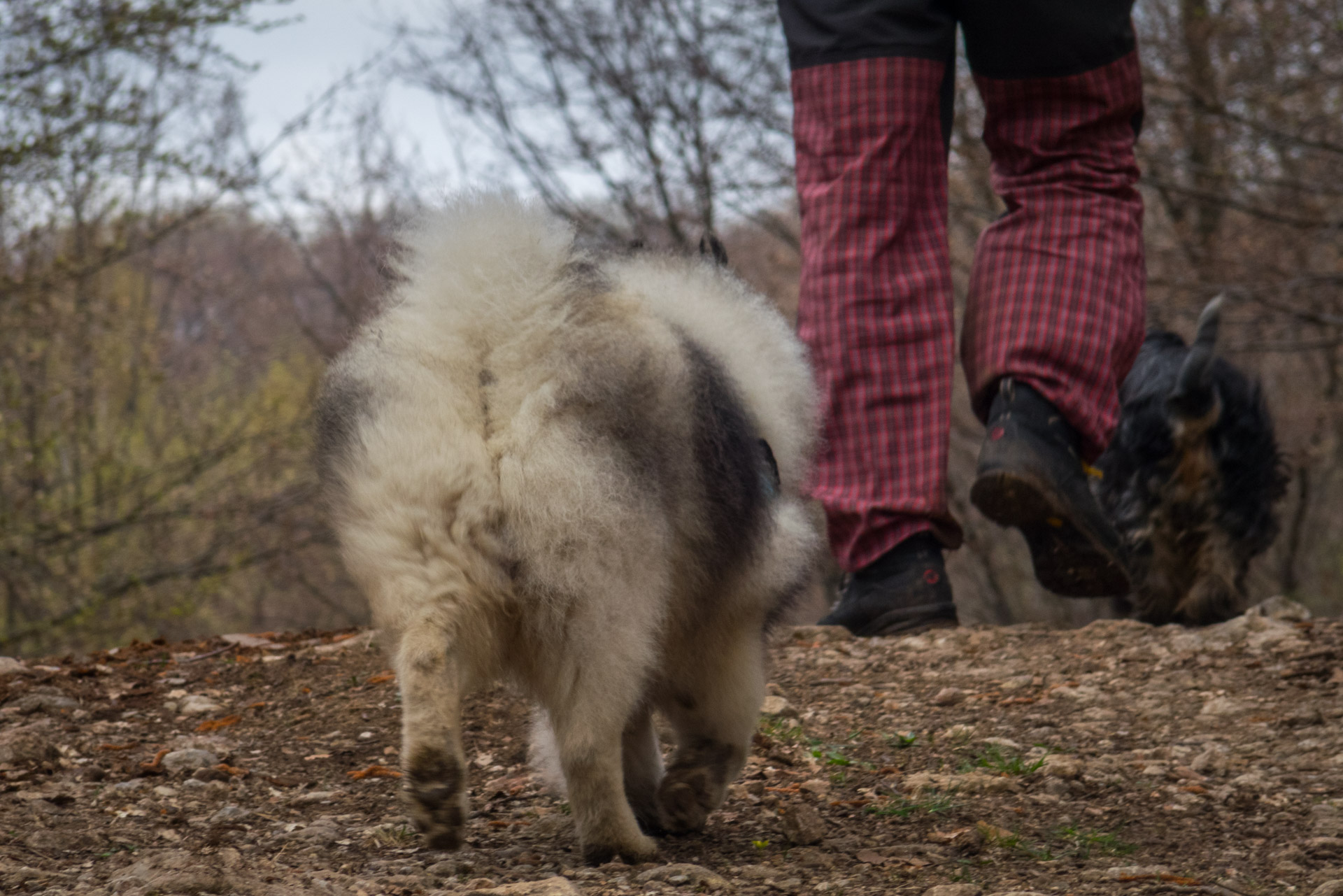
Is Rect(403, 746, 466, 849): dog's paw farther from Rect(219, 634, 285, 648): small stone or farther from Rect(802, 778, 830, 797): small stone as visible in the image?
Rect(219, 634, 285, 648): small stone

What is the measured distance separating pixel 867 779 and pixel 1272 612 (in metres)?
2.46

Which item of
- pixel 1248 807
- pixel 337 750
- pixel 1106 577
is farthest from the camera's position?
pixel 1106 577

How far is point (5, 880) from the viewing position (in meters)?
2.21

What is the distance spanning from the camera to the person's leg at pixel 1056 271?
3.82 metres

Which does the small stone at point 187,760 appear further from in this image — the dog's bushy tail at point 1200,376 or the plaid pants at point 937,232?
the dog's bushy tail at point 1200,376

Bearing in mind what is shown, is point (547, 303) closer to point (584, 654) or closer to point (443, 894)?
point (584, 654)

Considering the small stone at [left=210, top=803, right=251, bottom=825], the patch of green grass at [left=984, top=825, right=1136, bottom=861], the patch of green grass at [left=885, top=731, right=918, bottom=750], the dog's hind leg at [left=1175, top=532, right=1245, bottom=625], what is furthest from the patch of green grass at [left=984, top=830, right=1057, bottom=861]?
the dog's hind leg at [left=1175, top=532, right=1245, bottom=625]

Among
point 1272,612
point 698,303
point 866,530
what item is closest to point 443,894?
point 698,303

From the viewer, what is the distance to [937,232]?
4176 mm

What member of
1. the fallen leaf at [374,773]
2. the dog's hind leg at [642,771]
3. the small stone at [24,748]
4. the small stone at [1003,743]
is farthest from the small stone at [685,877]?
the small stone at [24,748]

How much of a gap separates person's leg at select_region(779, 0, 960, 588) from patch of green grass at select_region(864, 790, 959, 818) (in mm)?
1389

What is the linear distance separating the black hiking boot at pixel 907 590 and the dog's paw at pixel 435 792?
7.96 feet

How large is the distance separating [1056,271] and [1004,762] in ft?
5.45

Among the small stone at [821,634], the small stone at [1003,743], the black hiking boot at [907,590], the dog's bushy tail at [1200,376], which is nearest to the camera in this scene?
the small stone at [1003,743]
